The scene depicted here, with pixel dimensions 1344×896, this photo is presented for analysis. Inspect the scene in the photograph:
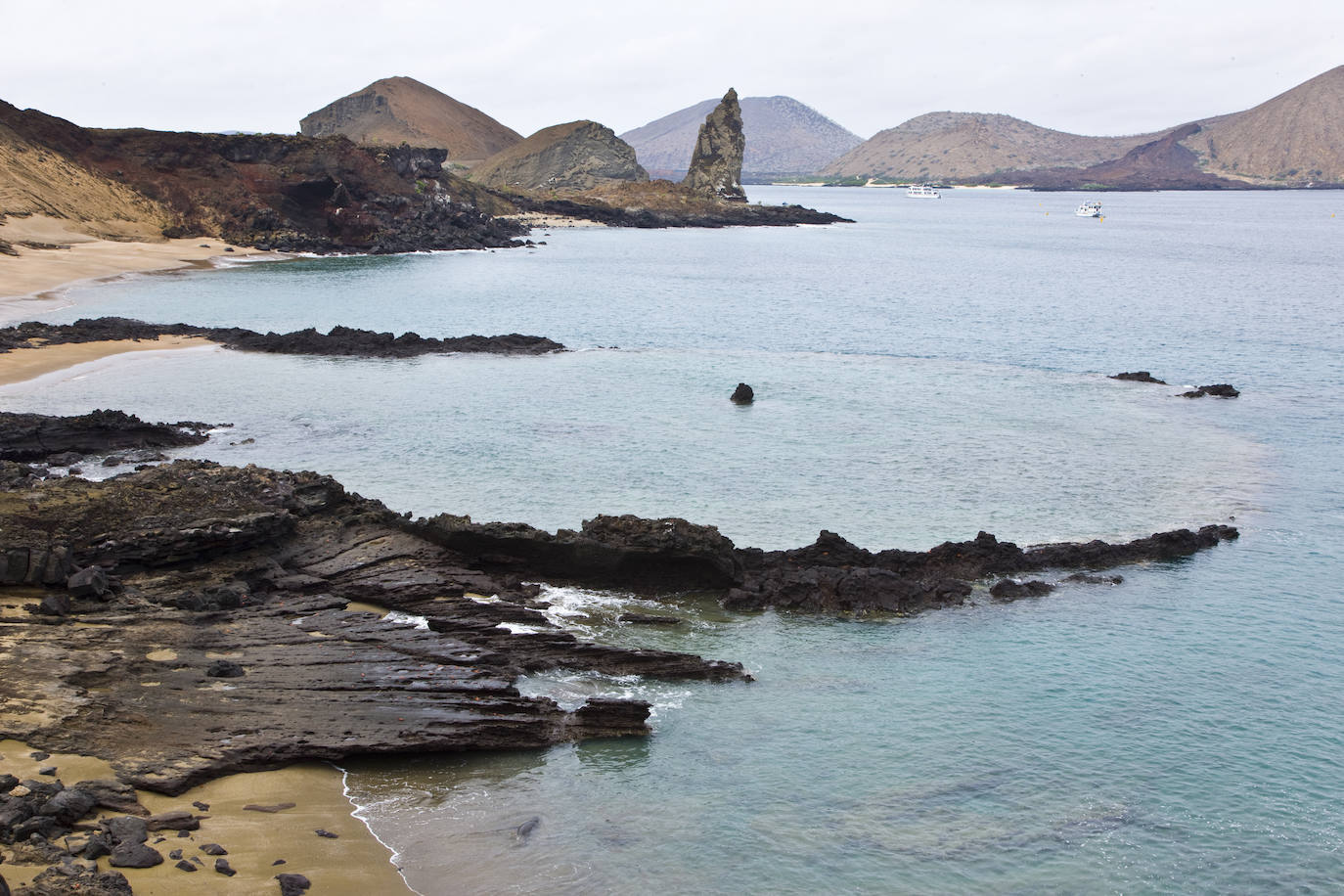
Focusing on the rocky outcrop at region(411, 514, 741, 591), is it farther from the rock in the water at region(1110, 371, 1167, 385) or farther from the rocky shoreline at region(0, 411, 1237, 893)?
the rock in the water at region(1110, 371, 1167, 385)

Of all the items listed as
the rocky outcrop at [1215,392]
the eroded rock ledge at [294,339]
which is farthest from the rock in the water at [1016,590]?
the eroded rock ledge at [294,339]

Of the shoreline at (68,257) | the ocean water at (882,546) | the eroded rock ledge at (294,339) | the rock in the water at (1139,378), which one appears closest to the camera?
the ocean water at (882,546)

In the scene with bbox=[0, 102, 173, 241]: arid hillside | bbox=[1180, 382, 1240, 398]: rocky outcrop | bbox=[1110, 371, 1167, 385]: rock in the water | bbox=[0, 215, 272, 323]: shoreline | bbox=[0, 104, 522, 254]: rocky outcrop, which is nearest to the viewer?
bbox=[1180, 382, 1240, 398]: rocky outcrop

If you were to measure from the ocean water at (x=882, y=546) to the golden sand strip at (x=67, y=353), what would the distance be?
5.94 feet

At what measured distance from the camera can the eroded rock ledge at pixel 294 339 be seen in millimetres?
48500

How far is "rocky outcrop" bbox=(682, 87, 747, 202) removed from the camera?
167375 mm

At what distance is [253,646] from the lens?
15781 millimetres

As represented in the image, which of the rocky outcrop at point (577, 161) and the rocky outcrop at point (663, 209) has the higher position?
the rocky outcrop at point (577, 161)

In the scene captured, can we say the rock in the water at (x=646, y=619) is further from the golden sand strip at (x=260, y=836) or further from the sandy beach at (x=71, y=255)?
the sandy beach at (x=71, y=255)

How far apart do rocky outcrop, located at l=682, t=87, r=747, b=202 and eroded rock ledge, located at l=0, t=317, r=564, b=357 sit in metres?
121

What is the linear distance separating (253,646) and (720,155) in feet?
537

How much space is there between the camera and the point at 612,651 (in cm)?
1784

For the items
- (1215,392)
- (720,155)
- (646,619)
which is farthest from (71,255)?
(720,155)

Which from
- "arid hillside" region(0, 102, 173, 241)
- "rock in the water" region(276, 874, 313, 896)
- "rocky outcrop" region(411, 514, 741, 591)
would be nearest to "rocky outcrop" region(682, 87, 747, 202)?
"arid hillside" region(0, 102, 173, 241)
